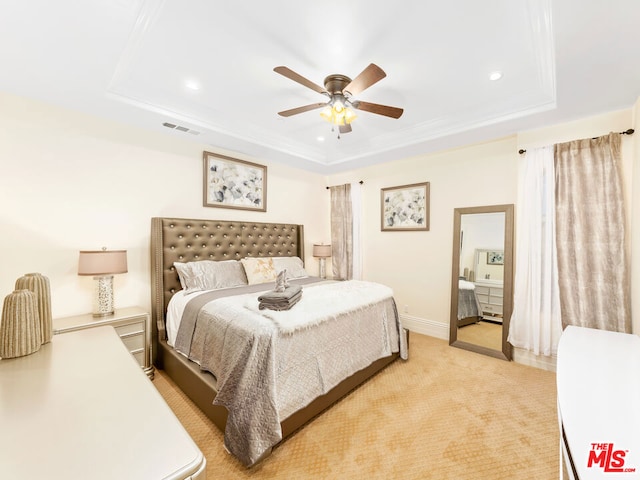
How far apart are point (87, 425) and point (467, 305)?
3693mm

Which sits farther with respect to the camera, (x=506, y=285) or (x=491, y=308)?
(x=491, y=308)

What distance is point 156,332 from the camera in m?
2.87

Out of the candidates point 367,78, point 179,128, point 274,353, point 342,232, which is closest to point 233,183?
point 179,128

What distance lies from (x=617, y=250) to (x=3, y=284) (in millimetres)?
5383

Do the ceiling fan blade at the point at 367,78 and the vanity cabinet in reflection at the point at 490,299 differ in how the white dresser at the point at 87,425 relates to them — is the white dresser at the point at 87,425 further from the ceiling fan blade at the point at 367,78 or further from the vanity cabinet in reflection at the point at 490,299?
the vanity cabinet in reflection at the point at 490,299

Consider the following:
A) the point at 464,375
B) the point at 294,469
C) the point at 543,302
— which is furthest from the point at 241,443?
the point at 543,302

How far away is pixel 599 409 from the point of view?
98 cm

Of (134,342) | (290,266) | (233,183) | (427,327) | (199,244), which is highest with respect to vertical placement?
(233,183)

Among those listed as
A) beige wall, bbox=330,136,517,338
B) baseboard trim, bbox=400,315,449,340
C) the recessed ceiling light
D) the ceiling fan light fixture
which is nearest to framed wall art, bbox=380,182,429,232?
beige wall, bbox=330,136,517,338

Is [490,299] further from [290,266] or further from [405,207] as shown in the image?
[290,266]

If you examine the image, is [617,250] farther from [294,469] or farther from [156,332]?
[156,332]

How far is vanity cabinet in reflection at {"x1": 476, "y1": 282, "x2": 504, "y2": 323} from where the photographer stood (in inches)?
125

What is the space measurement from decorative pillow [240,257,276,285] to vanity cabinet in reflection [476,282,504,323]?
2.62m

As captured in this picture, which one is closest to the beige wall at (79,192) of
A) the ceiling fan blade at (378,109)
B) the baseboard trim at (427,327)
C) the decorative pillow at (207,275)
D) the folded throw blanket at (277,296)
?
the decorative pillow at (207,275)
